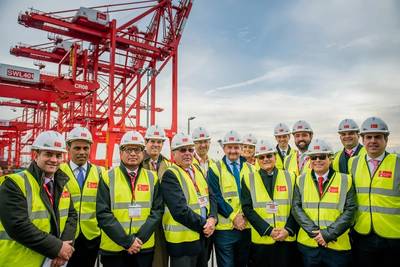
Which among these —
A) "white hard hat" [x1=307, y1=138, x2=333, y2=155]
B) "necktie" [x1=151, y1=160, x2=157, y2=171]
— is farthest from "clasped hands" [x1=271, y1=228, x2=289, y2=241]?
"necktie" [x1=151, y1=160, x2=157, y2=171]

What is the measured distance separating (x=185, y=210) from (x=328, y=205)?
1.59 meters

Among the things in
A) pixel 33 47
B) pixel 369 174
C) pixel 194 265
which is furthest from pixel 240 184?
pixel 33 47

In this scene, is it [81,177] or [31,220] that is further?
[81,177]

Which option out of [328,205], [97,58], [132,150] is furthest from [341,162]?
[97,58]

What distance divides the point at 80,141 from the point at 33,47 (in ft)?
69.5

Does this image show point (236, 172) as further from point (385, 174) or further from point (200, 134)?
point (385, 174)

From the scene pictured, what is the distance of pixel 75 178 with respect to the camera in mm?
3408

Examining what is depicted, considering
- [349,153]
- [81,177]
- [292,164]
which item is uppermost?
[349,153]

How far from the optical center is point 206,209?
3357 mm

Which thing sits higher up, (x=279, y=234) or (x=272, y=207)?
(x=272, y=207)

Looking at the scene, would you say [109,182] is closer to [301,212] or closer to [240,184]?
[240,184]

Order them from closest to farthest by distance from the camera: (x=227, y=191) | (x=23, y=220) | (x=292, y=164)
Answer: (x=23, y=220) < (x=227, y=191) < (x=292, y=164)

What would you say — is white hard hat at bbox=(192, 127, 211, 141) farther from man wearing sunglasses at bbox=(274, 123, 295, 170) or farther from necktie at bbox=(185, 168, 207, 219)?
man wearing sunglasses at bbox=(274, 123, 295, 170)

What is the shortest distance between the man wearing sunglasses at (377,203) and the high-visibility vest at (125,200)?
2.38 m
